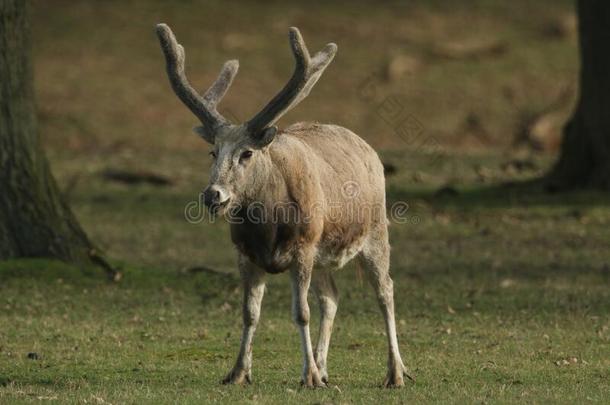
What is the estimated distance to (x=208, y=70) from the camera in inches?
1478

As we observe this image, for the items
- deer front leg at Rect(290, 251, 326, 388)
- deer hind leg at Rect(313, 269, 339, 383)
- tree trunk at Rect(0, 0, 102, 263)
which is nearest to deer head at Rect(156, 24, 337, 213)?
deer front leg at Rect(290, 251, 326, 388)

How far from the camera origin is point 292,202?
1059 centimetres

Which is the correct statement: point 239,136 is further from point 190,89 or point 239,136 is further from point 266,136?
point 190,89

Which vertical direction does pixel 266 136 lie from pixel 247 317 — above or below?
above

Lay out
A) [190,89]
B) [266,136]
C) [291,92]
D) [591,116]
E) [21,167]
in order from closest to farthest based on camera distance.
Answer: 1. [266,136]
2. [291,92]
3. [190,89]
4. [21,167]
5. [591,116]

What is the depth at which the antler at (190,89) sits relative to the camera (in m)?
10.5

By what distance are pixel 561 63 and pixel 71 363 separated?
3001 centimetres

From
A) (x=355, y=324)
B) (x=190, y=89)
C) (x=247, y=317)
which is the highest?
(x=190, y=89)

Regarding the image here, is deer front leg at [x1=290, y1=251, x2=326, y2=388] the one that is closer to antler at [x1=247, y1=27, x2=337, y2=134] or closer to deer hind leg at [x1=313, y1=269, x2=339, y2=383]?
deer hind leg at [x1=313, y1=269, x2=339, y2=383]

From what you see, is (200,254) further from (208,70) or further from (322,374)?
(208,70)

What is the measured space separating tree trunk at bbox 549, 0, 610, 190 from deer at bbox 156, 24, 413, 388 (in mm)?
13227

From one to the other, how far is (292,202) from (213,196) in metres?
0.79

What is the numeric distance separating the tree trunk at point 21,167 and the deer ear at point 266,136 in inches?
254

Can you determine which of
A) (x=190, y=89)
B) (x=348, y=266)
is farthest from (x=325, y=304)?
(x=348, y=266)
